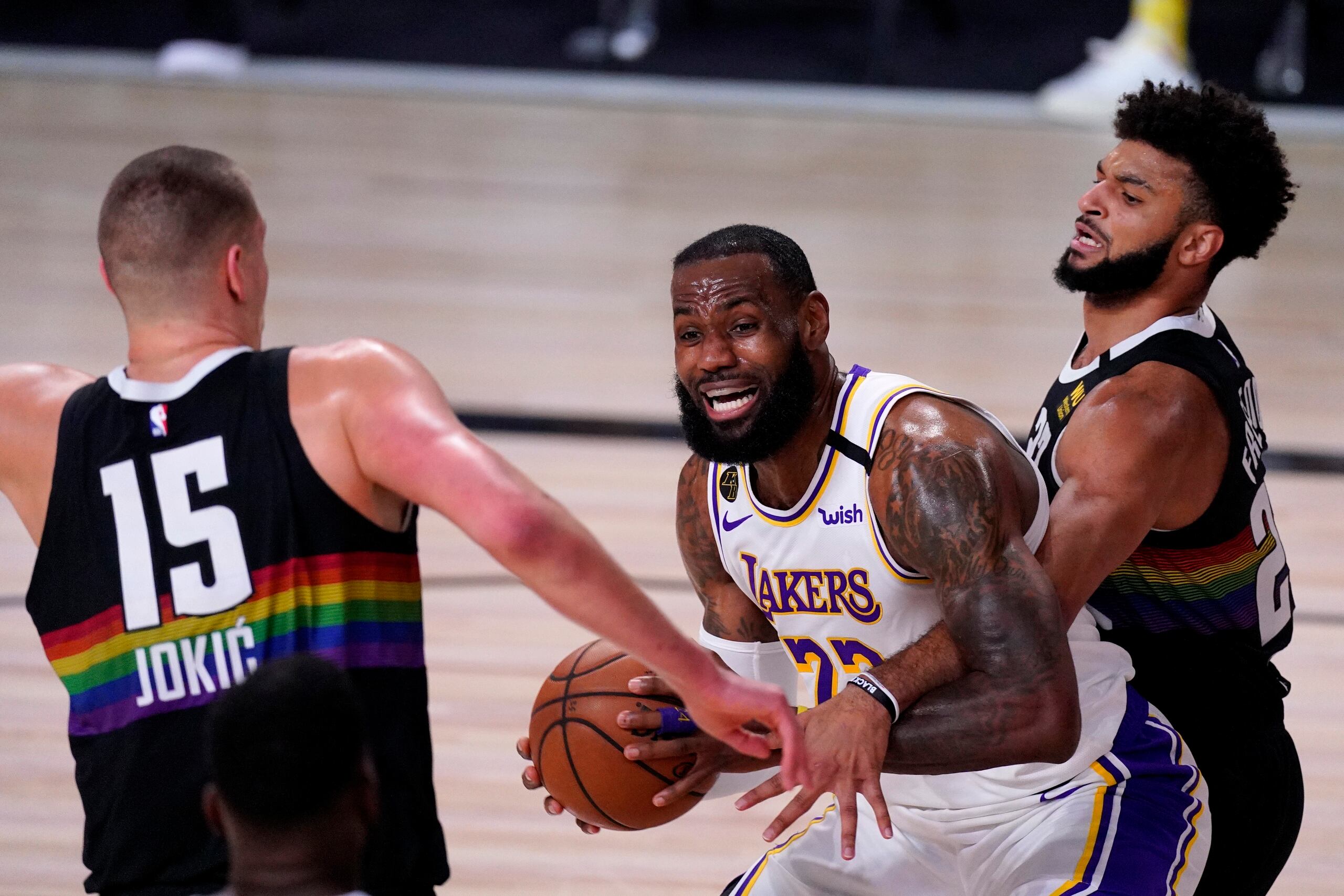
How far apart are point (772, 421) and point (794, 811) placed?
2.46 ft

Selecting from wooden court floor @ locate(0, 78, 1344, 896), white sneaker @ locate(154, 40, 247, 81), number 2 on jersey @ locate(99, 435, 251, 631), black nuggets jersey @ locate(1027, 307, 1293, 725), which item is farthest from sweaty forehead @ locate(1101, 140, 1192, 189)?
white sneaker @ locate(154, 40, 247, 81)

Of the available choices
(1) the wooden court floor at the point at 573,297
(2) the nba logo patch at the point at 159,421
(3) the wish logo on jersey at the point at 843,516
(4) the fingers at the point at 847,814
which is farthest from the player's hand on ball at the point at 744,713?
(1) the wooden court floor at the point at 573,297

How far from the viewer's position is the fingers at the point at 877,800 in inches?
117

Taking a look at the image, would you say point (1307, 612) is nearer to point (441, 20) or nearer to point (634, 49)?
point (634, 49)

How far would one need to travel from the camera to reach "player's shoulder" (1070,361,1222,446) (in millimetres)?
3381

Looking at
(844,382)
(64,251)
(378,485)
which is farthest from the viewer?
(64,251)

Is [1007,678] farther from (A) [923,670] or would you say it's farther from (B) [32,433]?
(B) [32,433]

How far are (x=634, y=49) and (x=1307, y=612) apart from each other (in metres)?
9.76

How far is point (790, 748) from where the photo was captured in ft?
9.30

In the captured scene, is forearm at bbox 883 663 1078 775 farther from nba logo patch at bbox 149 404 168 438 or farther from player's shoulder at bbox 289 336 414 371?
nba logo patch at bbox 149 404 168 438

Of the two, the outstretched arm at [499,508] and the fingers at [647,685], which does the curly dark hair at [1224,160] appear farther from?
the outstretched arm at [499,508]

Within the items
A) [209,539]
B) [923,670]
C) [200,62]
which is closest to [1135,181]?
[923,670]

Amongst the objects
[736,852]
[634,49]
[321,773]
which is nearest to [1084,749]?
[736,852]

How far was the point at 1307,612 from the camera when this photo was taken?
5.89 meters
